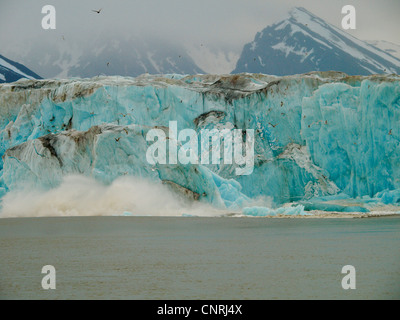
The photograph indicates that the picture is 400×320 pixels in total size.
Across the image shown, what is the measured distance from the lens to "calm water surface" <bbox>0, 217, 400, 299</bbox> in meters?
13.5

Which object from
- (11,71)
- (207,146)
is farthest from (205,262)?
(11,71)

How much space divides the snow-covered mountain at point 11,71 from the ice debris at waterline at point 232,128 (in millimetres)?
29579

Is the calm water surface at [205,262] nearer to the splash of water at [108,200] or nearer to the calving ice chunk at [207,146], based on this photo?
the splash of water at [108,200]

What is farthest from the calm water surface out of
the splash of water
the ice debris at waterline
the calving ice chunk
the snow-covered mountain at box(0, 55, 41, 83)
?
the snow-covered mountain at box(0, 55, 41, 83)

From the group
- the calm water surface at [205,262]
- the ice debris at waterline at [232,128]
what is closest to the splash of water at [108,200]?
the ice debris at waterline at [232,128]

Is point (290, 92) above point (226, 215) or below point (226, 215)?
above

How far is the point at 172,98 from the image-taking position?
1532 inches

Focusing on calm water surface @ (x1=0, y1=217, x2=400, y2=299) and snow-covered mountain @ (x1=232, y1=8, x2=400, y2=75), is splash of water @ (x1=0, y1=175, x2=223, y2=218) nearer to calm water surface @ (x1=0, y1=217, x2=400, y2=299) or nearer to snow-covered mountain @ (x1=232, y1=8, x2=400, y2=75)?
calm water surface @ (x1=0, y1=217, x2=400, y2=299)

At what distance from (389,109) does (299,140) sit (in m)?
5.38

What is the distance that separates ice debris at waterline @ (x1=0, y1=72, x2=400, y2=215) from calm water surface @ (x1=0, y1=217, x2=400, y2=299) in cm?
498

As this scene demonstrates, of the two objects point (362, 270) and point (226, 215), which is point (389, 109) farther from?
point (362, 270)

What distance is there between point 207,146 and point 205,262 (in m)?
20.5
